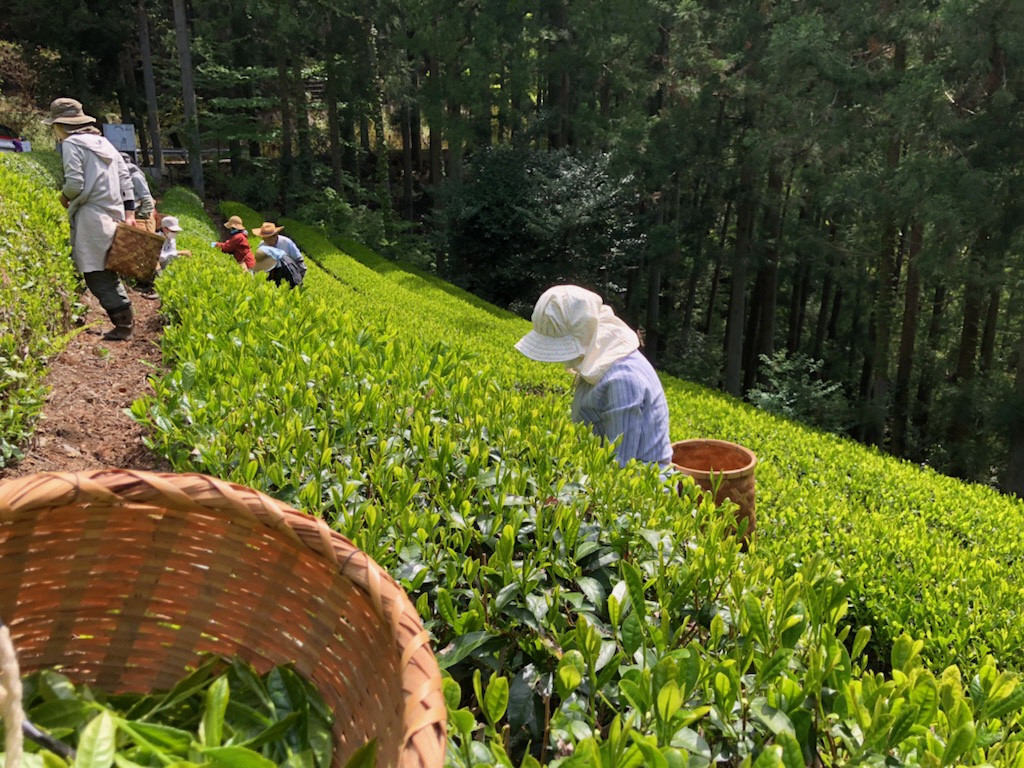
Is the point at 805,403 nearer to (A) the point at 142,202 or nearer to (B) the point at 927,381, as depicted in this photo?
(B) the point at 927,381

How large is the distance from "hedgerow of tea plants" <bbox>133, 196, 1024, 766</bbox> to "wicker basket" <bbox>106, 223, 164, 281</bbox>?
270 cm

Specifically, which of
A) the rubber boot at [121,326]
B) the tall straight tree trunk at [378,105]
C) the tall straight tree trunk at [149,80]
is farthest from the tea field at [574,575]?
the tall straight tree trunk at [378,105]

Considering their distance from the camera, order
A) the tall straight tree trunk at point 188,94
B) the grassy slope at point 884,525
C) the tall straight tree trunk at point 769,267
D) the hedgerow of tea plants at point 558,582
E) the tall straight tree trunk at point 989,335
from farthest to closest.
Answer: the tall straight tree trunk at point 989,335
the tall straight tree trunk at point 188,94
the tall straight tree trunk at point 769,267
the grassy slope at point 884,525
the hedgerow of tea plants at point 558,582

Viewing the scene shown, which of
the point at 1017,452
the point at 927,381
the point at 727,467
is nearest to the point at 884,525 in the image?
the point at 727,467

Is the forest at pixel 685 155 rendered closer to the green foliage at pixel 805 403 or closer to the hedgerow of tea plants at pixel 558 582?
the green foliage at pixel 805 403

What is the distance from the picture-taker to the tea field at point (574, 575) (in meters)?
1.35

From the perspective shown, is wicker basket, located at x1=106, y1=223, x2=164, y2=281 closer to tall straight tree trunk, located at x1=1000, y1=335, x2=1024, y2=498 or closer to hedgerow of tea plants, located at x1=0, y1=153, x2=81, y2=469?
hedgerow of tea plants, located at x1=0, y1=153, x2=81, y2=469

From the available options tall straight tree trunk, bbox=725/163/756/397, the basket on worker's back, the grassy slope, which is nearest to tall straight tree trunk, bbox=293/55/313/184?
tall straight tree trunk, bbox=725/163/756/397

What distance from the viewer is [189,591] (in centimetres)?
176

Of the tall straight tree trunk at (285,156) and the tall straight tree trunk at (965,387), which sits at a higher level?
the tall straight tree trunk at (285,156)

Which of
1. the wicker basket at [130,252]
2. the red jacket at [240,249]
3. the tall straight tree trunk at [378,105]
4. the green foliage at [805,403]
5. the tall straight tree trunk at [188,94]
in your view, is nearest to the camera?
the wicker basket at [130,252]

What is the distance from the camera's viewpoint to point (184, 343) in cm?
390

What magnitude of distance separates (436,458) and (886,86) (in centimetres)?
1295

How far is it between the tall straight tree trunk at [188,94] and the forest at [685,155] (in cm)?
8
